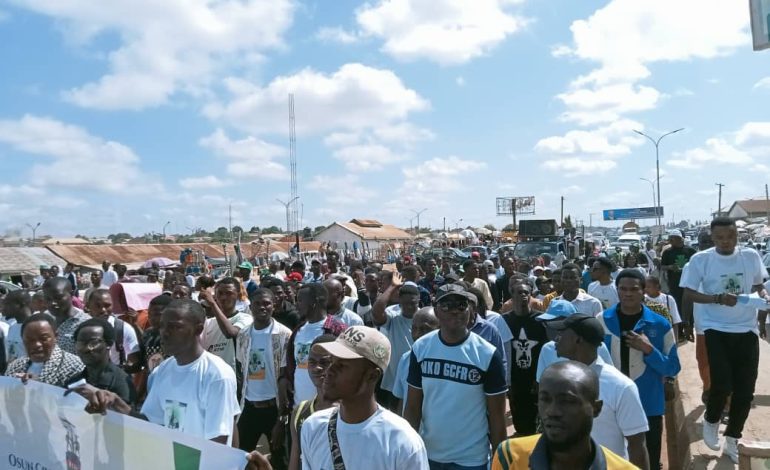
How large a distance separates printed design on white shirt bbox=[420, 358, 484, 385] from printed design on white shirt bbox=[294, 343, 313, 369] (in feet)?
4.35

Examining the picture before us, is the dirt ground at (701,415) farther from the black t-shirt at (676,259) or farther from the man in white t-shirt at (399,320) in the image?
the man in white t-shirt at (399,320)

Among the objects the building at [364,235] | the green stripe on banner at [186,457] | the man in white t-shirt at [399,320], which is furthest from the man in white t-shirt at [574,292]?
the building at [364,235]

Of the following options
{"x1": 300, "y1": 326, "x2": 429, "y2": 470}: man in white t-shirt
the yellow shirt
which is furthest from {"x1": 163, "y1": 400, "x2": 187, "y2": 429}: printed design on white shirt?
the yellow shirt

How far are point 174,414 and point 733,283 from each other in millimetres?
4406

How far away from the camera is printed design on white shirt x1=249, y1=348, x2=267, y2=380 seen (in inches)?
192

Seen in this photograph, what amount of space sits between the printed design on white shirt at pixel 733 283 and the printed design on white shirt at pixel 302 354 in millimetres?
3444

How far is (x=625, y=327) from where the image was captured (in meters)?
4.22

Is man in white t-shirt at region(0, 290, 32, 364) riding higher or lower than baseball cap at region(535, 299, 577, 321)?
lower

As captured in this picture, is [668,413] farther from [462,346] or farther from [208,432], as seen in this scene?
[208,432]

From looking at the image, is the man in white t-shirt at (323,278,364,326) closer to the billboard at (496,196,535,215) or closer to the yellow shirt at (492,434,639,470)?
the yellow shirt at (492,434,639,470)

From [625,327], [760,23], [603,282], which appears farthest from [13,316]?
[760,23]

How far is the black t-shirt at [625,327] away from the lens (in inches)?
160

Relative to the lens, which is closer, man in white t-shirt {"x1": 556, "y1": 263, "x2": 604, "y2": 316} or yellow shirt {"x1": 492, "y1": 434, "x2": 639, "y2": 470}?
yellow shirt {"x1": 492, "y1": 434, "x2": 639, "y2": 470}

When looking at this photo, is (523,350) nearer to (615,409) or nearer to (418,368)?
(418,368)
